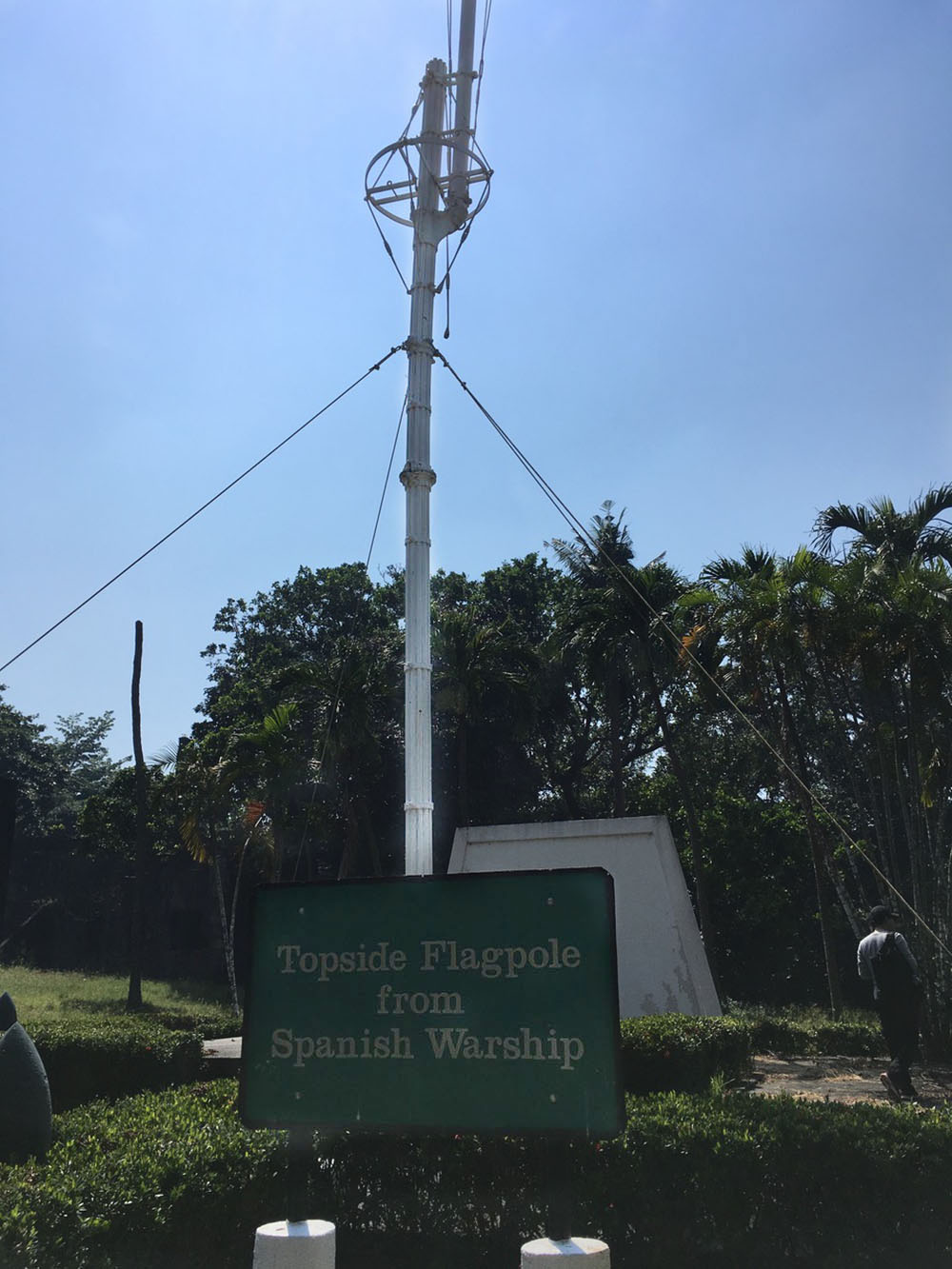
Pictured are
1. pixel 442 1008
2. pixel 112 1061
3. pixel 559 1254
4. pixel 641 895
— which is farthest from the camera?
pixel 641 895

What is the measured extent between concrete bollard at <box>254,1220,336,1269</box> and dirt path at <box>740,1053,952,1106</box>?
5.92 metres

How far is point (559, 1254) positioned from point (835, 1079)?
934 centimetres

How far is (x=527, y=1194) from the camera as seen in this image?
14.7ft

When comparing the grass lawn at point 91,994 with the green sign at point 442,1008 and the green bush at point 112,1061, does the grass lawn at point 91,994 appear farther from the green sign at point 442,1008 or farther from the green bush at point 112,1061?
the green sign at point 442,1008

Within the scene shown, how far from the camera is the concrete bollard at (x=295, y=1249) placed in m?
3.67

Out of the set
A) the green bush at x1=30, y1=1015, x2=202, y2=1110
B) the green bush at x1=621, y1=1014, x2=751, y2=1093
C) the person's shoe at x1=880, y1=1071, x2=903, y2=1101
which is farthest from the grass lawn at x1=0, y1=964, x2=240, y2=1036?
the person's shoe at x1=880, y1=1071, x2=903, y2=1101

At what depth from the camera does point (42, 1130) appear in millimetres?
6496

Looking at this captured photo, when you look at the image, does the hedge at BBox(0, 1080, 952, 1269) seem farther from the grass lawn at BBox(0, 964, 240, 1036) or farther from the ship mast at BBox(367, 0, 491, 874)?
the grass lawn at BBox(0, 964, 240, 1036)

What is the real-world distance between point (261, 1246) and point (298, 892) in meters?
1.35

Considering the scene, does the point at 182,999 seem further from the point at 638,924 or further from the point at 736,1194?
the point at 736,1194

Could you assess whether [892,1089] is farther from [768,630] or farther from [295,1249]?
[768,630]

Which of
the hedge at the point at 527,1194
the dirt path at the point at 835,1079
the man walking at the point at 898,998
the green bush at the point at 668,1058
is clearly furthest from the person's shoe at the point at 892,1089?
the hedge at the point at 527,1194

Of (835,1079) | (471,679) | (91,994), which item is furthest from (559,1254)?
(91,994)

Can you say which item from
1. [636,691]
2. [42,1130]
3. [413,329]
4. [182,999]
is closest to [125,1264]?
[42,1130]
